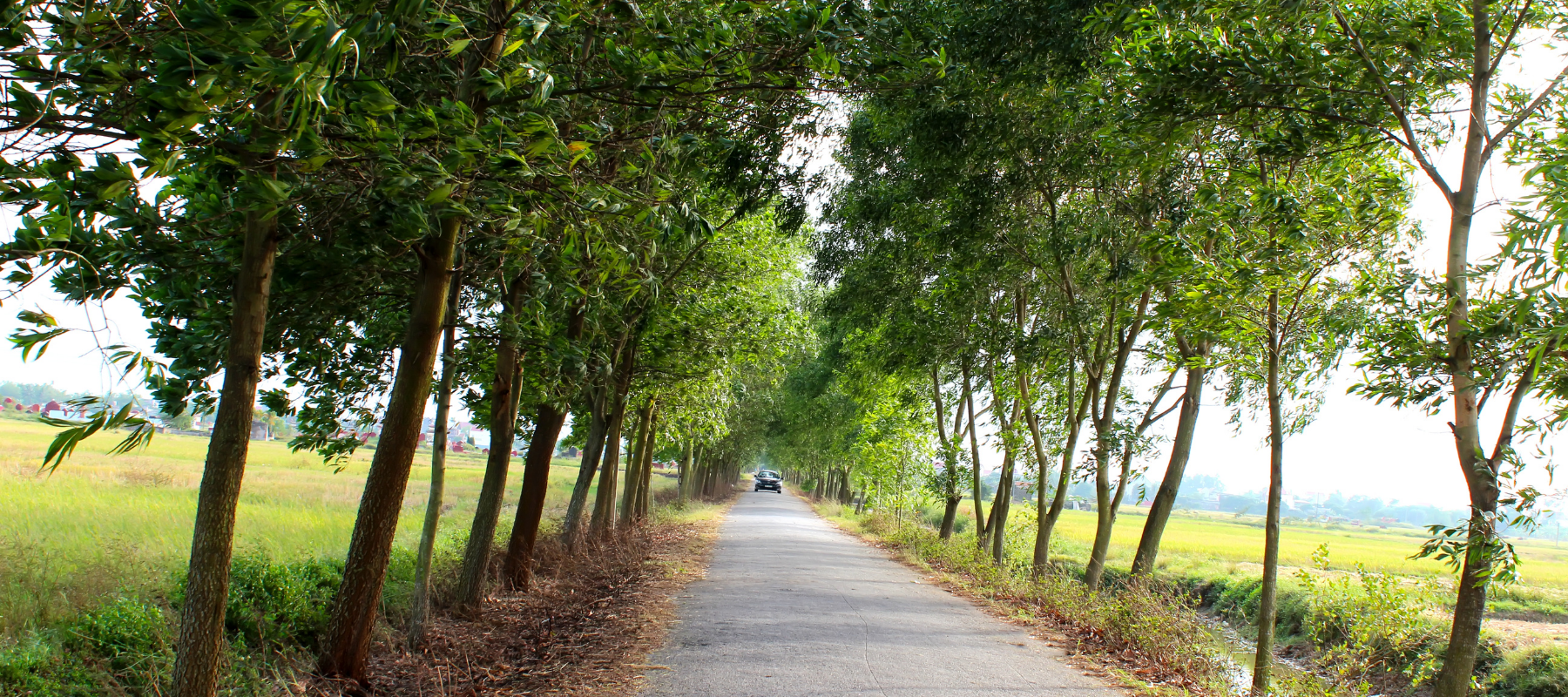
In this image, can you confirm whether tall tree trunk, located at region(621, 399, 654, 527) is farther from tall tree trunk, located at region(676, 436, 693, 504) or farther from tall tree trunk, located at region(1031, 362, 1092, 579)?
tall tree trunk, located at region(676, 436, 693, 504)

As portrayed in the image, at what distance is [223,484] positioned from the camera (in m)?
4.09

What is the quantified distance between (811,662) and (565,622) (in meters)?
2.74

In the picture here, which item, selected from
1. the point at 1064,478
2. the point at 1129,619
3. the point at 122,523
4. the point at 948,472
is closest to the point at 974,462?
the point at 948,472

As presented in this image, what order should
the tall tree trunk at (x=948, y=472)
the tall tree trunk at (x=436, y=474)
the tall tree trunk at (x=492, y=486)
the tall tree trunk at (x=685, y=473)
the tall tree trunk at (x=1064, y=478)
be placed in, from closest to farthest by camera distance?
the tall tree trunk at (x=436, y=474) → the tall tree trunk at (x=492, y=486) → the tall tree trunk at (x=1064, y=478) → the tall tree trunk at (x=948, y=472) → the tall tree trunk at (x=685, y=473)

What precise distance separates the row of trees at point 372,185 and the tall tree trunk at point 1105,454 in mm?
5866

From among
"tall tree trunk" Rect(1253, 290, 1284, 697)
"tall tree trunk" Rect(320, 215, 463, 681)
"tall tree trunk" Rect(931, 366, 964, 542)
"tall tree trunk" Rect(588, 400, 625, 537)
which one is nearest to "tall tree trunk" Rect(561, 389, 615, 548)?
"tall tree trunk" Rect(588, 400, 625, 537)

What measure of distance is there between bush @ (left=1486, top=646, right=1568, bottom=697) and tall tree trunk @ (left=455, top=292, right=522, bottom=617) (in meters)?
14.9

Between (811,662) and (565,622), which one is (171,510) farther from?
(811,662)

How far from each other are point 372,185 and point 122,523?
39.5 ft

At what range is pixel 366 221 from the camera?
584cm

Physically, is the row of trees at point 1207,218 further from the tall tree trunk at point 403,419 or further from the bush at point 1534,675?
the bush at point 1534,675

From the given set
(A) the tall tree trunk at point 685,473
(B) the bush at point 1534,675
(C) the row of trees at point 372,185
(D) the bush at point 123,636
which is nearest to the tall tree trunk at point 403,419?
(C) the row of trees at point 372,185

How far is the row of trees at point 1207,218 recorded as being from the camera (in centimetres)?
572

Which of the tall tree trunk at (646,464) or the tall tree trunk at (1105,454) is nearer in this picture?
the tall tree trunk at (1105,454)
